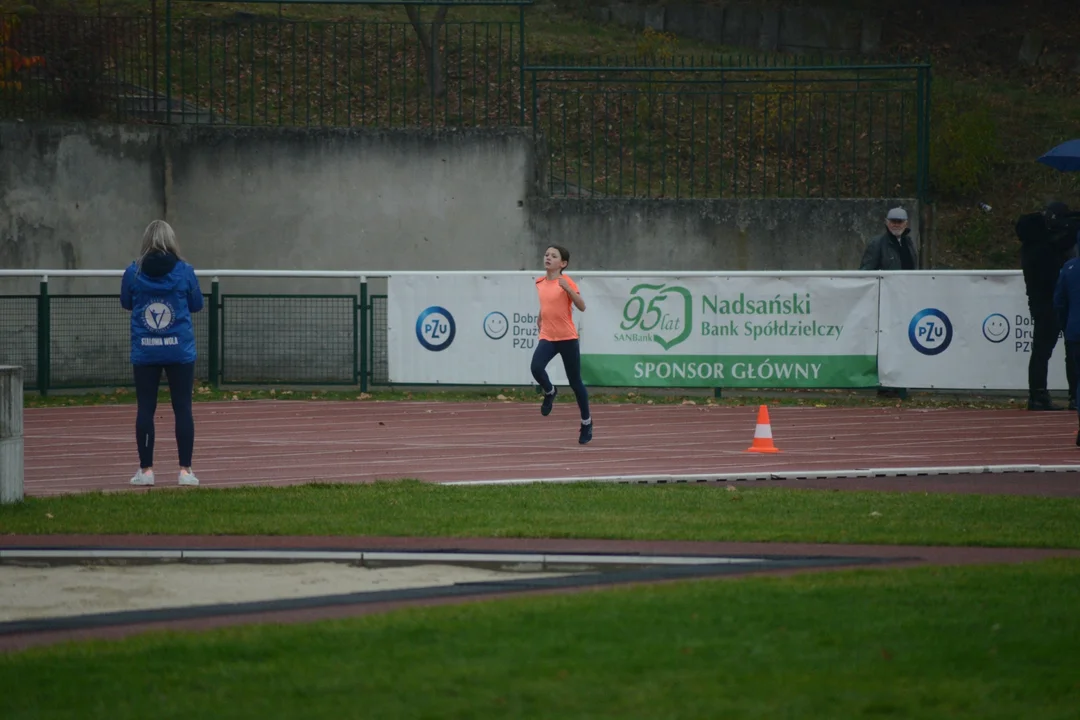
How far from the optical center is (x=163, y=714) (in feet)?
17.2

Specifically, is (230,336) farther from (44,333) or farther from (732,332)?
(732,332)

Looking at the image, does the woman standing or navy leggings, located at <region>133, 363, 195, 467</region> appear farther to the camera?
navy leggings, located at <region>133, 363, 195, 467</region>

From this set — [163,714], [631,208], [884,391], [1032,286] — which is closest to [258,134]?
[631,208]

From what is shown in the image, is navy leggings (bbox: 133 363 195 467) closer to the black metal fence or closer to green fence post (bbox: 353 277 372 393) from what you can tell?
green fence post (bbox: 353 277 372 393)

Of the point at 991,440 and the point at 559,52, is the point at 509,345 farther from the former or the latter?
the point at 559,52

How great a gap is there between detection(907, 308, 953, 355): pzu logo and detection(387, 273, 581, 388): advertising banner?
13.7 ft

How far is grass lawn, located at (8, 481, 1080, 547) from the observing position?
29.5ft

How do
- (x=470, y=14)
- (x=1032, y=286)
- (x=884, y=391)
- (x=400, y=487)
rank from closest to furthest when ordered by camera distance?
(x=400, y=487) → (x=1032, y=286) → (x=884, y=391) → (x=470, y=14)

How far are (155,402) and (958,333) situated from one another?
10.9 meters

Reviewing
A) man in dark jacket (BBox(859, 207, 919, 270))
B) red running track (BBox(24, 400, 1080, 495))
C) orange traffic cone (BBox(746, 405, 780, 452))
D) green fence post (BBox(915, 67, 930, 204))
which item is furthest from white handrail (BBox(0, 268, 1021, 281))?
orange traffic cone (BBox(746, 405, 780, 452))

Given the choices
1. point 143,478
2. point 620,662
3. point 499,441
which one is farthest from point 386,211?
point 620,662

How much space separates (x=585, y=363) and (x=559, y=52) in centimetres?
1505

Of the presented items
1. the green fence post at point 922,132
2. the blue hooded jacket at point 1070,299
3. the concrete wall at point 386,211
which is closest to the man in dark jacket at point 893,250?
the concrete wall at point 386,211

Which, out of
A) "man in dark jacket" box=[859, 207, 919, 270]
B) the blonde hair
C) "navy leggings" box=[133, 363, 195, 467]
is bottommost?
"navy leggings" box=[133, 363, 195, 467]
